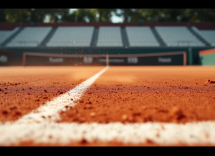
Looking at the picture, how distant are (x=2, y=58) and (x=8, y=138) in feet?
60.3

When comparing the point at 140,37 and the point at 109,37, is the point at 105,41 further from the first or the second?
the point at 140,37

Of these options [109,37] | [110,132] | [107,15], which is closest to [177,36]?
[109,37]

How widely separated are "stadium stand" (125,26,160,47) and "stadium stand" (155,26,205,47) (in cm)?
127

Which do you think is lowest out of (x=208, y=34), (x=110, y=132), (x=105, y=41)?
(x=110, y=132)

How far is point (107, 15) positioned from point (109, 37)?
37.0 ft

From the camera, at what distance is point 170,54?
18047 millimetres

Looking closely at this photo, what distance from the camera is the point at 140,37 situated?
2130 cm

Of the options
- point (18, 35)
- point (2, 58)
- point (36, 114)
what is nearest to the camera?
point (36, 114)

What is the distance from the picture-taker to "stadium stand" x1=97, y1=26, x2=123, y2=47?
1984cm

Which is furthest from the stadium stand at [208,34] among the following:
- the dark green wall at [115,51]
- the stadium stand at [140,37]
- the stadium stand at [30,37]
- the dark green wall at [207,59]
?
the stadium stand at [30,37]

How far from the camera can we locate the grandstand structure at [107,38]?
59.9 ft

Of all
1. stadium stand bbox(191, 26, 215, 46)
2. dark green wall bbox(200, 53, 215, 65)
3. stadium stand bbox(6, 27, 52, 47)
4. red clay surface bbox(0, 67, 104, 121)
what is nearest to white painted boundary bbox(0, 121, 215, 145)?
red clay surface bbox(0, 67, 104, 121)
